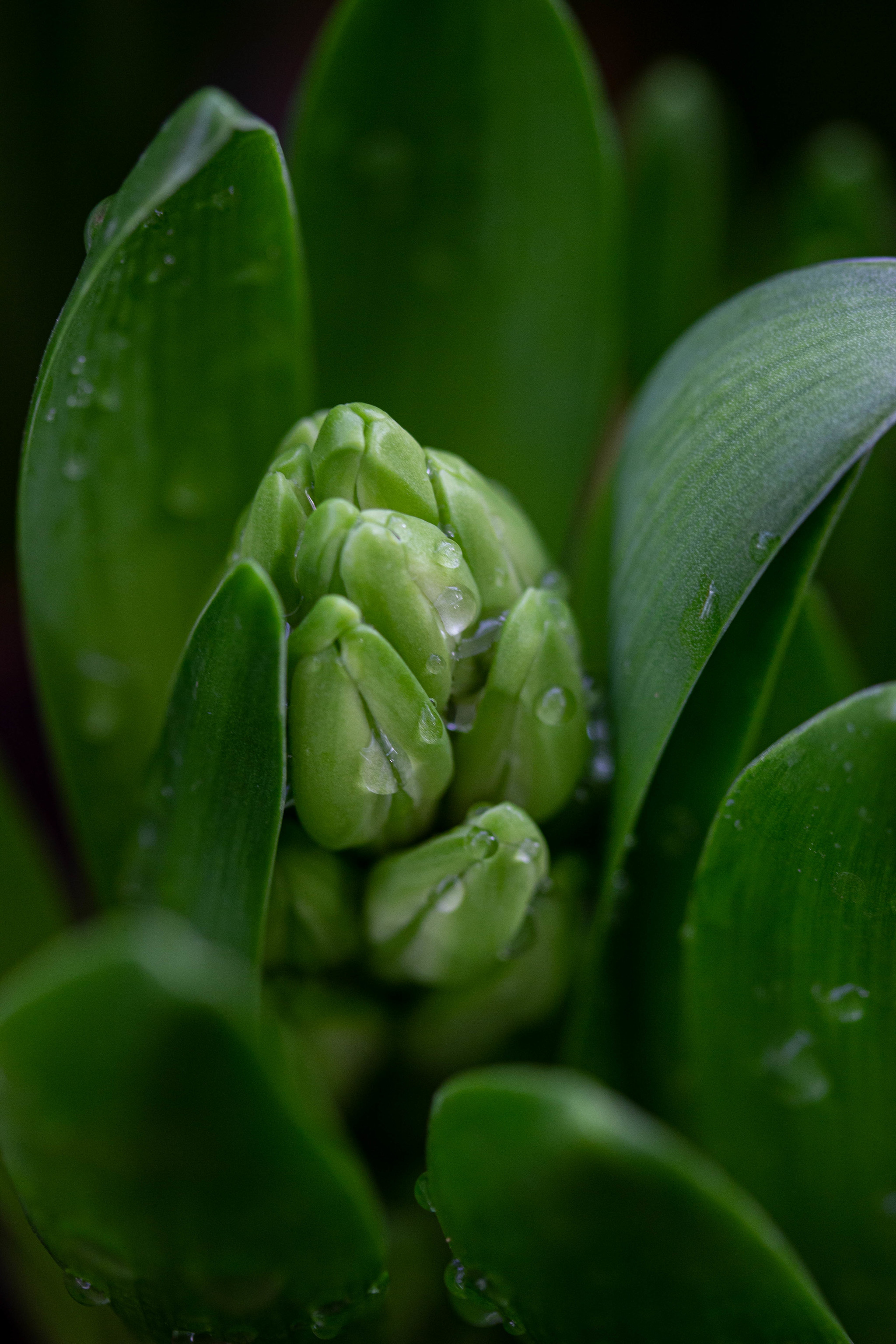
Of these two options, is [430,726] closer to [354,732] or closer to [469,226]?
[354,732]

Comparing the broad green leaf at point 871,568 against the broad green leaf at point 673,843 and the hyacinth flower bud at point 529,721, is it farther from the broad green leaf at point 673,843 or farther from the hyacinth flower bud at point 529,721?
the hyacinth flower bud at point 529,721

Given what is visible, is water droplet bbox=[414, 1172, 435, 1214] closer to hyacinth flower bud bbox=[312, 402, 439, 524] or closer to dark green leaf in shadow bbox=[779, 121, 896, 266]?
hyacinth flower bud bbox=[312, 402, 439, 524]

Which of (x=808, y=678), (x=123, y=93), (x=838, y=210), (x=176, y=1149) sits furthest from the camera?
(x=123, y=93)

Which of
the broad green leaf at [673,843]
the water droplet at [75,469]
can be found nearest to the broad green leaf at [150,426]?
the water droplet at [75,469]

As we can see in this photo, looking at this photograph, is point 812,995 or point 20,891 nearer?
point 812,995

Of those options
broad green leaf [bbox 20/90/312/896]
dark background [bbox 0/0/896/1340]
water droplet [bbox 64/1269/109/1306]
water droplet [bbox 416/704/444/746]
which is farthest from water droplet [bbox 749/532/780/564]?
dark background [bbox 0/0/896/1340]

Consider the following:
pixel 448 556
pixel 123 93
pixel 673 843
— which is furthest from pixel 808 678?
pixel 123 93

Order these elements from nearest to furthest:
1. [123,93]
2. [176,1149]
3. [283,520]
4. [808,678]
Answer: [176,1149] → [283,520] → [808,678] → [123,93]
